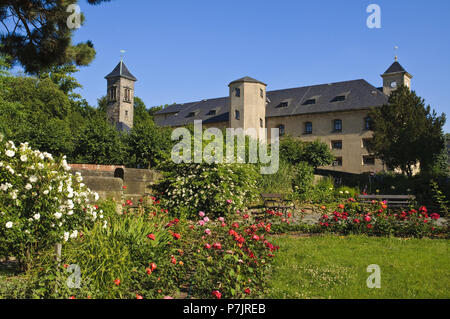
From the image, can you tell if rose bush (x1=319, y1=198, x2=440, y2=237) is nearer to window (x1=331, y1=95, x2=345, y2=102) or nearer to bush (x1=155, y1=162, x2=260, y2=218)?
bush (x1=155, y1=162, x2=260, y2=218)

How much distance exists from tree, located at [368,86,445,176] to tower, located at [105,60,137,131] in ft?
117

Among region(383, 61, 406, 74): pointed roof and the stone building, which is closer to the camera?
the stone building

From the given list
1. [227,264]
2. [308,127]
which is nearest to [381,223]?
[227,264]

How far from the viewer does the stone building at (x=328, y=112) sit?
37750 millimetres

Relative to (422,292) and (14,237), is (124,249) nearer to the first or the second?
(14,237)

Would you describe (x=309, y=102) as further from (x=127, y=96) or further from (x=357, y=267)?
(x=357, y=267)

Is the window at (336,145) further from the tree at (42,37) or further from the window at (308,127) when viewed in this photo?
the tree at (42,37)

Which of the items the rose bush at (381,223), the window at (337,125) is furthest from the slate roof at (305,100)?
the rose bush at (381,223)

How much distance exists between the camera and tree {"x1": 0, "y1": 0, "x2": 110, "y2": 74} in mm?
7305

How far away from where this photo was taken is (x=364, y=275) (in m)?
4.62

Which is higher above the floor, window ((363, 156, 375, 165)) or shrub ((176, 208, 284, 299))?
window ((363, 156, 375, 165))

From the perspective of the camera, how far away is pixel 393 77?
40.2m

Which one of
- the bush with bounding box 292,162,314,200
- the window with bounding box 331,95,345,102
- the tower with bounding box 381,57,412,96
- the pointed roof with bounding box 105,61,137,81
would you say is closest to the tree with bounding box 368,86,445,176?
the bush with bounding box 292,162,314,200
